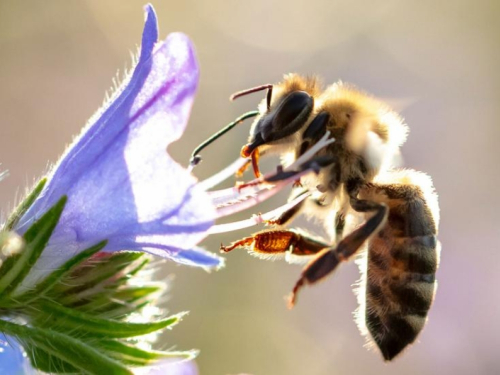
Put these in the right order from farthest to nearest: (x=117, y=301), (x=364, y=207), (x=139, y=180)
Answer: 1. (x=364, y=207)
2. (x=117, y=301)
3. (x=139, y=180)

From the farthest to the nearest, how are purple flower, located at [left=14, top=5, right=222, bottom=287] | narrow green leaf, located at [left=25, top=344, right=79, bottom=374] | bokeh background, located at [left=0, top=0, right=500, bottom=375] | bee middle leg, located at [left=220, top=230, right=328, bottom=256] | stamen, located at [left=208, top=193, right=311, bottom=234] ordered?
bokeh background, located at [left=0, top=0, right=500, bottom=375], bee middle leg, located at [left=220, top=230, right=328, bottom=256], stamen, located at [left=208, top=193, right=311, bottom=234], narrow green leaf, located at [left=25, top=344, right=79, bottom=374], purple flower, located at [left=14, top=5, right=222, bottom=287]

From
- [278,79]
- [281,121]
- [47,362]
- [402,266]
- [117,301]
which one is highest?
[278,79]

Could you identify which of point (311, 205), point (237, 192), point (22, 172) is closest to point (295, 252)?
point (311, 205)

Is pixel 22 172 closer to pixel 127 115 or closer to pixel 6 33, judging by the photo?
pixel 6 33

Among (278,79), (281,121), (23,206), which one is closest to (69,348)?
(23,206)

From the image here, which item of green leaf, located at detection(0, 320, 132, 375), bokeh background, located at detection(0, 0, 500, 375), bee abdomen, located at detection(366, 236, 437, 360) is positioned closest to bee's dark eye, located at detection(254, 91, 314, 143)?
bee abdomen, located at detection(366, 236, 437, 360)

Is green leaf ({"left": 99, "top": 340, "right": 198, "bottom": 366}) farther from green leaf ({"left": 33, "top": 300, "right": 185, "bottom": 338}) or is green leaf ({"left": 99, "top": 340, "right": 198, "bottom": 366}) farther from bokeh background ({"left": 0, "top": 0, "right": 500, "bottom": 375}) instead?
bokeh background ({"left": 0, "top": 0, "right": 500, "bottom": 375})

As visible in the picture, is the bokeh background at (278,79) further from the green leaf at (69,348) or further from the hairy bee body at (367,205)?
the green leaf at (69,348)

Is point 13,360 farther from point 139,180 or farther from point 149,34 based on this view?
point 149,34
